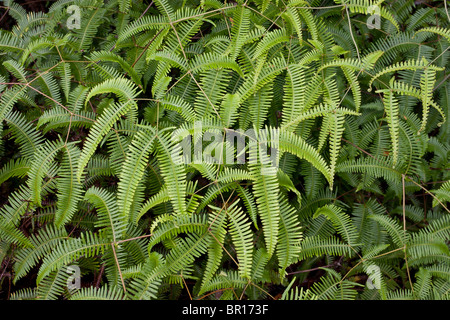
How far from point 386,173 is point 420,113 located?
737mm

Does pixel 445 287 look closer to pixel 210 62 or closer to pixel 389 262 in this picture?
pixel 389 262

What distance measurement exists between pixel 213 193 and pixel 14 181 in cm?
166

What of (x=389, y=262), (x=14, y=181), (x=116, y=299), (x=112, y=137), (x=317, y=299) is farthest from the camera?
(x=14, y=181)

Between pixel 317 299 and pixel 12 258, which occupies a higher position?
Answer: pixel 12 258

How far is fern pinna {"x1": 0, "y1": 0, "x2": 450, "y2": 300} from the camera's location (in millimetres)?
1851

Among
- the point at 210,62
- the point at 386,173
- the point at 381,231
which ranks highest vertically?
the point at 210,62

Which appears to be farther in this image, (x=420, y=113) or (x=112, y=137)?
(x=420, y=113)

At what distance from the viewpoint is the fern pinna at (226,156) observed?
1.85 m

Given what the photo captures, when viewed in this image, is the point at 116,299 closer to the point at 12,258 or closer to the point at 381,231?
the point at 12,258

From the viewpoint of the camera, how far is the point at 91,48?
2529 mm

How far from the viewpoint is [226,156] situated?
189cm

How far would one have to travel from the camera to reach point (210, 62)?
200cm

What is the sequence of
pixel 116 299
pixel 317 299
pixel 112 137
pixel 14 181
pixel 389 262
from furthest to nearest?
pixel 14 181
pixel 389 262
pixel 112 137
pixel 317 299
pixel 116 299

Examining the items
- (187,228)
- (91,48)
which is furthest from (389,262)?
(91,48)
